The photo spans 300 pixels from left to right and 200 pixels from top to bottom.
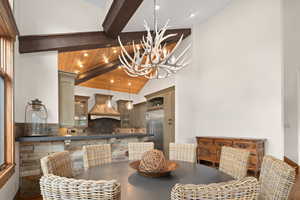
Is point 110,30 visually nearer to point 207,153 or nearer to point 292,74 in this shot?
point 207,153

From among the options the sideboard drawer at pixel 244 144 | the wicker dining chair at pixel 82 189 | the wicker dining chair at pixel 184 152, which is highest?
the wicker dining chair at pixel 82 189

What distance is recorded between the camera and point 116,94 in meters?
8.27

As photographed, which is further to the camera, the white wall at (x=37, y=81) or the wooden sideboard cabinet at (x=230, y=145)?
the wooden sideboard cabinet at (x=230, y=145)

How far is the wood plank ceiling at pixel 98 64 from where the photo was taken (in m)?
4.87

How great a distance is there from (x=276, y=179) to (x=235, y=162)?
72 cm

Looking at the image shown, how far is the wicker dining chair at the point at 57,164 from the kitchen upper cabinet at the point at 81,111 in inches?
209

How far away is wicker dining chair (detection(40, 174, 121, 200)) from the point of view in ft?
2.47

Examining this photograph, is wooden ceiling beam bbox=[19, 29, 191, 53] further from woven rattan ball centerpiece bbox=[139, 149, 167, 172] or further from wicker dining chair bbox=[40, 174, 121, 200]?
wicker dining chair bbox=[40, 174, 121, 200]

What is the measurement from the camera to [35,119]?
2941mm

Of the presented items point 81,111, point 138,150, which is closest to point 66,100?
point 138,150

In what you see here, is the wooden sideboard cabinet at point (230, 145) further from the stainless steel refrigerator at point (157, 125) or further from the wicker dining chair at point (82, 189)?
the wicker dining chair at point (82, 189)

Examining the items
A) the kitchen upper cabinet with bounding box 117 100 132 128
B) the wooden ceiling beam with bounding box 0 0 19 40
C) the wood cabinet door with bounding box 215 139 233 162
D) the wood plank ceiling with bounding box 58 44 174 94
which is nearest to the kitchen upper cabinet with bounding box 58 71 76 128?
the wood plank ceiling with bounding box 58 44 174 94

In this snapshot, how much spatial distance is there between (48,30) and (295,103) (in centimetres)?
572

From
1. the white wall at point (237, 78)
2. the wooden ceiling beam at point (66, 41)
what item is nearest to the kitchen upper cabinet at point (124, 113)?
the white wall at point (237, 78)
